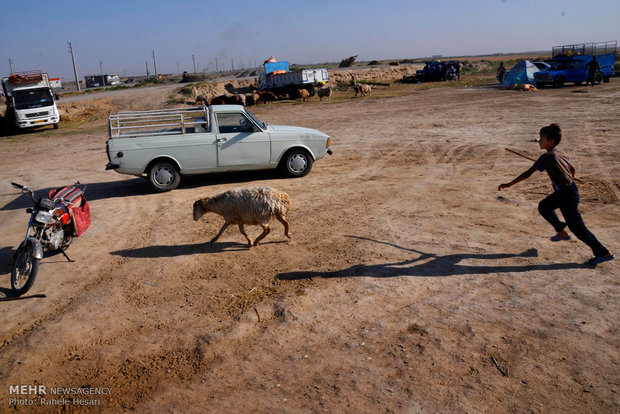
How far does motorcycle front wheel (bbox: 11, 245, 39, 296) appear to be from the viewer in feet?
18.8

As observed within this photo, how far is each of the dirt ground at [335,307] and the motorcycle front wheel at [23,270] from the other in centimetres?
15

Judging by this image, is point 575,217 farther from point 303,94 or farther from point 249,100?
point 303,94

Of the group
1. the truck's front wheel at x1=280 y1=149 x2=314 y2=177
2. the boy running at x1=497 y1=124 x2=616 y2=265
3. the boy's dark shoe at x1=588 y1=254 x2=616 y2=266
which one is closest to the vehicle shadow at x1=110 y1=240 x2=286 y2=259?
the truck's front wheel at x1=280 y1=149 x2=314 y2=177

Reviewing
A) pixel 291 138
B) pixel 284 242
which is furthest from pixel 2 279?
pixel 291 138

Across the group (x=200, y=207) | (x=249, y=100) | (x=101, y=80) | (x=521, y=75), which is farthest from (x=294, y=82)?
(x=101, y=80)

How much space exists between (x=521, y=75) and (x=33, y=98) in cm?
3058

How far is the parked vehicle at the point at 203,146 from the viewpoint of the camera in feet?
31.7

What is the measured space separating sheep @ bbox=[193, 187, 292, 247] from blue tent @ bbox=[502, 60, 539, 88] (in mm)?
29605

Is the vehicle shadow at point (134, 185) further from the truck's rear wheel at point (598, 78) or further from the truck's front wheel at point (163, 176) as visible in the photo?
the truck's rear wheel at point (598, 78)

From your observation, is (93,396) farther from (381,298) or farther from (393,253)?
(393,253)

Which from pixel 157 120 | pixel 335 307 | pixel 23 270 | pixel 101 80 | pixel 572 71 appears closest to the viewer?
pixel 335 307

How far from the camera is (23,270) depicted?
5.89 meters

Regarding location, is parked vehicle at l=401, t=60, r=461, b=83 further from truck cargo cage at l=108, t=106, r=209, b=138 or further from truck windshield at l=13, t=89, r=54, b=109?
truck cargo cage at l=108, t=106, r=209, b=138

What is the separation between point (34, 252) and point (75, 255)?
3.93ft
